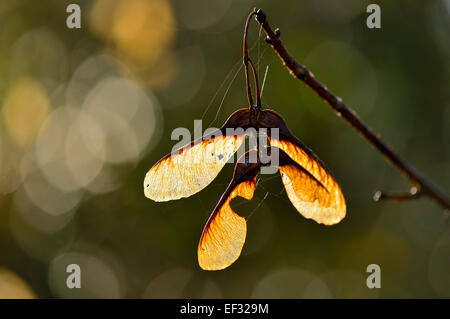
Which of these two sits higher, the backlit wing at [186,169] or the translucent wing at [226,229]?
the backlit wing at [186,169]

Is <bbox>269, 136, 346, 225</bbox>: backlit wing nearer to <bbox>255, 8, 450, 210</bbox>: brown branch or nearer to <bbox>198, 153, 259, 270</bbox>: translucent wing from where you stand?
<bbox>198, 153, 259, 270</bbox>: translucent wing

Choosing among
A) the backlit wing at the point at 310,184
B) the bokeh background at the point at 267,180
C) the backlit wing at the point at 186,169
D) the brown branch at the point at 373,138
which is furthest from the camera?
the bokeh background at the point at 267,180

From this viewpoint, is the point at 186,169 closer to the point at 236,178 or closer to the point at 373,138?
the point at 236,178

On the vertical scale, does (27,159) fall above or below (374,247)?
above

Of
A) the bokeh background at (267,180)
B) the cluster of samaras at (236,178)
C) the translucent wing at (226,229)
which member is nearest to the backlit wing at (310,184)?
the cluster of samaras at (236,178)

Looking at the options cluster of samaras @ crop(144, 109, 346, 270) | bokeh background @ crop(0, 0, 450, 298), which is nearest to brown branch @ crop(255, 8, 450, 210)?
cluster of samaras @ crop(144, 109, 346, 270)

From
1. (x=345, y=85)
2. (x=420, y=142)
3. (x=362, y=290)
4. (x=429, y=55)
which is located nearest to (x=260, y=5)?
(x=345, y=85)

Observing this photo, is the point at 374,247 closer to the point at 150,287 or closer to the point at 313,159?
the point at 150,287

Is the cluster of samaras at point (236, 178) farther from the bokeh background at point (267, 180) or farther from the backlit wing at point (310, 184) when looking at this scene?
the bokeh background at point (267, 180)

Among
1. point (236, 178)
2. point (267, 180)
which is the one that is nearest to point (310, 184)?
point (236, 178)
